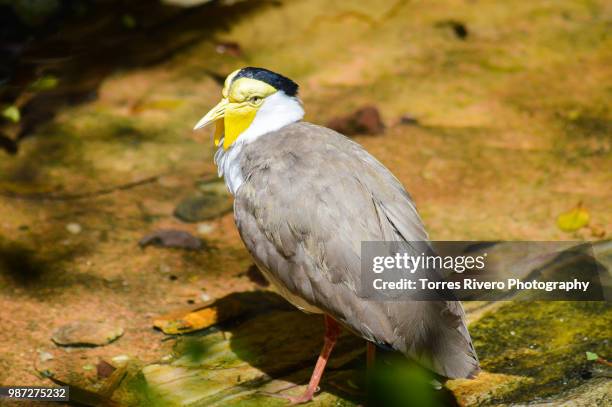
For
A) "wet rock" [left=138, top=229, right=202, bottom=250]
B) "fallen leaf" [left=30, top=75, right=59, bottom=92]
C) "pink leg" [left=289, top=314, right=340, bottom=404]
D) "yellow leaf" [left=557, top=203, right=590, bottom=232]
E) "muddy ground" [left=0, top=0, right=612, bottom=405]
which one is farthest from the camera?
"fallen leaf" [left=30, top=75, right=59, bottom=92]

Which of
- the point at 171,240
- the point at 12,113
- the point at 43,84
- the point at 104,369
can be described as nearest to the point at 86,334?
the point at 104,369

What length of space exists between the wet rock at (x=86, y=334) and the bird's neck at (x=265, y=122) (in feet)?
3.19

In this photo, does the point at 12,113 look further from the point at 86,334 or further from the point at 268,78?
the point at 268,78

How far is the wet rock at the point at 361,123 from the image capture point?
20.9ft

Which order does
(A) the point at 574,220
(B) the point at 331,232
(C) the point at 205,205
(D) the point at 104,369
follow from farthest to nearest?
(C) the point at 205,205
(A) the point at 574,220
(D) the point at 104,369
(B) the point at 331,232

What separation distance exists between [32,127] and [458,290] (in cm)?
354

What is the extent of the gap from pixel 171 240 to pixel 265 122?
115 centimetres

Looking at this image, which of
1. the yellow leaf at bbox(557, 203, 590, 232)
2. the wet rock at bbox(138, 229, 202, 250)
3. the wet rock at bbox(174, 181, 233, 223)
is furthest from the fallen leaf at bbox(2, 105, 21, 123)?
the yellow leaf at bbox(557, 203, 590, 232)

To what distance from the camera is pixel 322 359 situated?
4191mm

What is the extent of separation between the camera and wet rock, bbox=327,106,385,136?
6375 mm

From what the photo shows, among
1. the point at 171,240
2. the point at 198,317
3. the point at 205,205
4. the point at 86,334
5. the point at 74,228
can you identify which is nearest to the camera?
the point at 86,334

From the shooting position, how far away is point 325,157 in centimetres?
423

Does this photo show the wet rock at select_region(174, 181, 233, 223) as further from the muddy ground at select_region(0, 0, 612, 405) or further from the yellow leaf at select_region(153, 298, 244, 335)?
the yellow leaf at select_region(153, 298, 244, 335)

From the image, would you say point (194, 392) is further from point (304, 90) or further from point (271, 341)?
point (304, 90)
